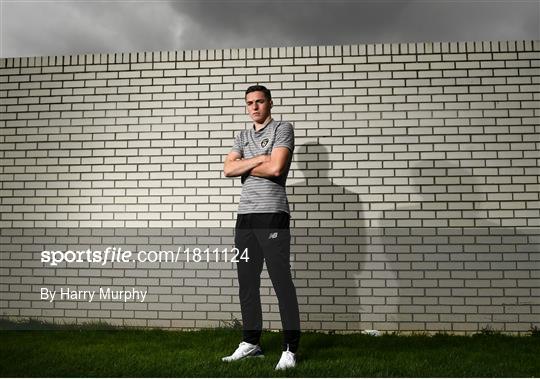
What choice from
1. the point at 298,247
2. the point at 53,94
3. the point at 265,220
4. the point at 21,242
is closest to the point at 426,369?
the point at 265,220

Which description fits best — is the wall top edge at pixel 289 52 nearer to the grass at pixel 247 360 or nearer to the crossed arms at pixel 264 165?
the crossed arms at pixel 264 165

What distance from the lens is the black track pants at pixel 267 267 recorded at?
10.8ft

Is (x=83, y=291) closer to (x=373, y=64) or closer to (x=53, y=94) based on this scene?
(x=53, y=94)

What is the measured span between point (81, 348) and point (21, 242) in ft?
5.92

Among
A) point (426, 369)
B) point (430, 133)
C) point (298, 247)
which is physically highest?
point (430, 133)

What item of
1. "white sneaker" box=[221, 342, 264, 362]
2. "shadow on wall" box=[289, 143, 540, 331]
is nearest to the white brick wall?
"shadow on wall" box=[289, 143, 540, 331]

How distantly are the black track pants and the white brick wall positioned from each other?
1.23m

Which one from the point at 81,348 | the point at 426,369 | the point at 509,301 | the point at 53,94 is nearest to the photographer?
the point at 426,369

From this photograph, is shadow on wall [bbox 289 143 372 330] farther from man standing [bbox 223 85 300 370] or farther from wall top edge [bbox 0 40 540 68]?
man standing [bbox 223 85 300 370]

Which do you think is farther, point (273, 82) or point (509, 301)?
point (273, 82)

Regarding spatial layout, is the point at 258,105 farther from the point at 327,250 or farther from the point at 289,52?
the point at 327,250

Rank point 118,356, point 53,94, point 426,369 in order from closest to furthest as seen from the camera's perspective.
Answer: point 426,369
point 118,356
point 53,94

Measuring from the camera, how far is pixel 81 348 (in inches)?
153

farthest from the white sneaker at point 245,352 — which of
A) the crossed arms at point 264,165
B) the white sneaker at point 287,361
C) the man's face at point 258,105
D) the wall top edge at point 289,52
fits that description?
the wall top edge at point 289,52
